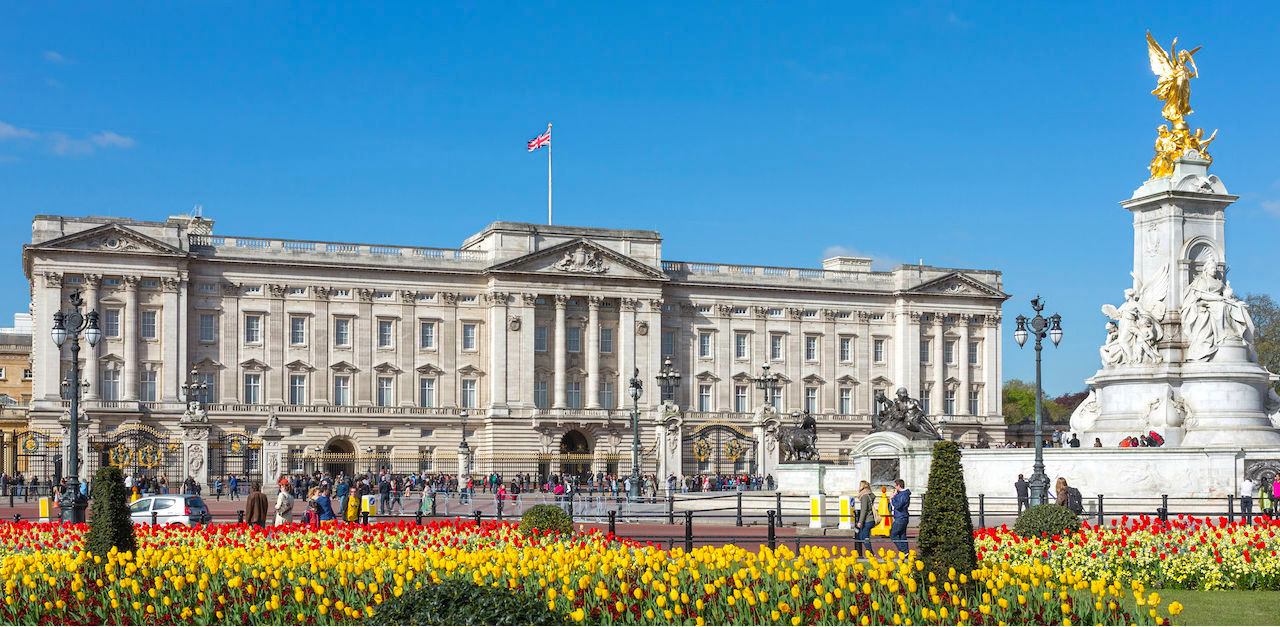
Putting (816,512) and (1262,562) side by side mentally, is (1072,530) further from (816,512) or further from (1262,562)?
(816,512)

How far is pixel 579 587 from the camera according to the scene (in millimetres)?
14891

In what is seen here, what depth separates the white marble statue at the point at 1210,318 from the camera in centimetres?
3462

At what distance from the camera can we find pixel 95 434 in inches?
3091

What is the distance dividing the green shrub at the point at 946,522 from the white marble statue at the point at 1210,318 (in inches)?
851

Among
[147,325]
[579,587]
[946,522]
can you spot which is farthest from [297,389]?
[946,522]

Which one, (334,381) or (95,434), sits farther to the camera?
(334,381)

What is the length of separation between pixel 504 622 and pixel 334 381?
75.7m

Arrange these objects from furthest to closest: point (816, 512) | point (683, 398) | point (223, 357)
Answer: point (683, 398) → point (223, 357) → point (816, 512)

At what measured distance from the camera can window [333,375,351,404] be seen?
86062 mm

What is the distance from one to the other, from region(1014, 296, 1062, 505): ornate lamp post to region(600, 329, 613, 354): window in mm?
52536

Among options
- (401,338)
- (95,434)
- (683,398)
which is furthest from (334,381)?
(683,398)

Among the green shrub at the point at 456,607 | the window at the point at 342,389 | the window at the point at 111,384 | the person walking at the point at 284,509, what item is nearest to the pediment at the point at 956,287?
the window at the point at 342,389

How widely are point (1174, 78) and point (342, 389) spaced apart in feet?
194

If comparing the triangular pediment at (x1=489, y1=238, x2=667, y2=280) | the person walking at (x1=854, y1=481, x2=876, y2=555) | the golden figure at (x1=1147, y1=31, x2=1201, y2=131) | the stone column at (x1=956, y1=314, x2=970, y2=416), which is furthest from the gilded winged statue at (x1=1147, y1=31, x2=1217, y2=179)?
the stone column at (x1=956, y1=314, x2=970, y2=416)
